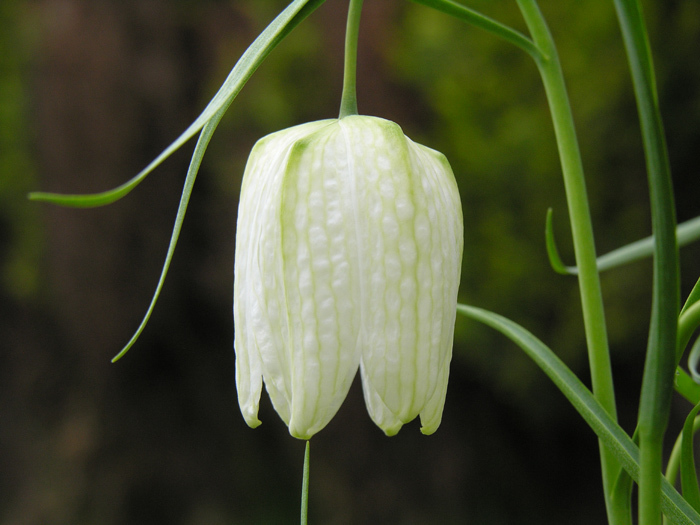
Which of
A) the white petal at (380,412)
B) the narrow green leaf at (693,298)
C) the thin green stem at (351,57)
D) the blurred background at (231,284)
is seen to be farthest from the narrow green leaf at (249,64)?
the blurred background at (231,284)

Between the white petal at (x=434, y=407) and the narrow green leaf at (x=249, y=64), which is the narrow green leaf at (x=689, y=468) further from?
the narrow green leaf at (x=249, y=64)

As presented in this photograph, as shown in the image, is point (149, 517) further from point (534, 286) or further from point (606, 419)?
point (606, 419)

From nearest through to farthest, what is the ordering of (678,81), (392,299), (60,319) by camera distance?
(392,299) < (678,81) < (60,319)

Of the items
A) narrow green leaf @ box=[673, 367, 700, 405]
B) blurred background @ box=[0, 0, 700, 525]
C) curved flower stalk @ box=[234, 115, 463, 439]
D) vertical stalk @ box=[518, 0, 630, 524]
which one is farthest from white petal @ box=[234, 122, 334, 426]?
blurred background @ box=[0, 0, 700, 525]

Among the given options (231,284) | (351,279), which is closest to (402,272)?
(351,279)

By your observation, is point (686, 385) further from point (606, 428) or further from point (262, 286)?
point (262, 286)

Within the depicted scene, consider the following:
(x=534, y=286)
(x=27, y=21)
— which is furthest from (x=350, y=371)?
(x=27, y=21)

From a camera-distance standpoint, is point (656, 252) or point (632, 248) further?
point (632, 248)
